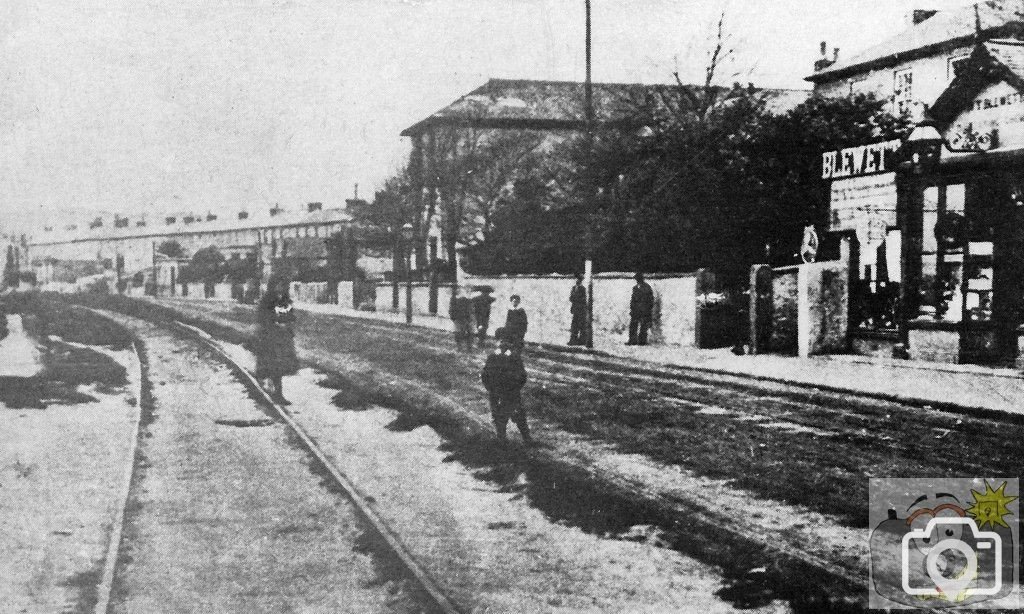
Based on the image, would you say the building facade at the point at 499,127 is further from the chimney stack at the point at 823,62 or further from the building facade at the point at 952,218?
the building facade at the point at 952,218

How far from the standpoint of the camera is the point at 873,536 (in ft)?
21.5

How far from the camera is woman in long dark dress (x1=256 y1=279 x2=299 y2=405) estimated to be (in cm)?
1355

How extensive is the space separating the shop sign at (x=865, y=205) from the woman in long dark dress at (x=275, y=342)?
38.6 feet

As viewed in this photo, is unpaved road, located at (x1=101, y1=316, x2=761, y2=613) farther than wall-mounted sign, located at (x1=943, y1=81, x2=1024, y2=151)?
No

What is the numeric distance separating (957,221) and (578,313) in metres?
9.38

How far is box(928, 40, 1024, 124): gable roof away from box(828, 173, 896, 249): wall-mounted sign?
194 centimetres

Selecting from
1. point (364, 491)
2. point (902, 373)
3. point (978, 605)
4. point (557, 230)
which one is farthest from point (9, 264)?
point (557, 230)

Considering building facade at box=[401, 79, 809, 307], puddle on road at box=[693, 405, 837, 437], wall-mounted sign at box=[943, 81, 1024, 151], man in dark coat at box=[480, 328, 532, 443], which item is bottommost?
puddle on road at box=[693, 405, 837, 437]

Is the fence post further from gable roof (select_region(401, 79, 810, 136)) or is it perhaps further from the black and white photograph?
gable roof (select_region(401, 79, 810, 136))

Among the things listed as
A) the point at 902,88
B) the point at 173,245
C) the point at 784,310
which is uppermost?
the point at 902,88

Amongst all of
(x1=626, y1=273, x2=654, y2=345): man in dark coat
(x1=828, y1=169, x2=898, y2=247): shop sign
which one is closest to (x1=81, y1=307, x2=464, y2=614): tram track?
(x1=626, y1=273, x2=654, y2=345): man in dark coat

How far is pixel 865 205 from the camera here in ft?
63.2

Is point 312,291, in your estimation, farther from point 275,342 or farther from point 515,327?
point 515,327

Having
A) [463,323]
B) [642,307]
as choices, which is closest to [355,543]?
[463,323]
